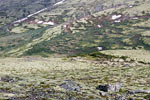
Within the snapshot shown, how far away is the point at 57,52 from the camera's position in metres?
187

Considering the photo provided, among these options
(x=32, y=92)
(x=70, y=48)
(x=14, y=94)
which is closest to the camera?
(x=14, y=94)

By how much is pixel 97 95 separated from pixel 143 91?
28.6ft

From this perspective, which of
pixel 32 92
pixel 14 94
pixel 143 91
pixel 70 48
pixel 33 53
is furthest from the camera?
pixel 70 48

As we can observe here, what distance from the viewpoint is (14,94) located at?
30.5m

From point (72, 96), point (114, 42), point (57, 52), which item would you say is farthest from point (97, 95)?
point (114, 42)

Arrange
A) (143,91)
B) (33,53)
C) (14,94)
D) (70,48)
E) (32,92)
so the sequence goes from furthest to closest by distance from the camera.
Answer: (70,48) < (33,53) < (143,91) < (32,92) < (14,94)

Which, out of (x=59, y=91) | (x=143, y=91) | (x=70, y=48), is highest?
(x=59, y=91)

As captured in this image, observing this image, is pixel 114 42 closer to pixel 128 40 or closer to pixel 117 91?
pixel 128 40

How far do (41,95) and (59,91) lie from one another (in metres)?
3.91

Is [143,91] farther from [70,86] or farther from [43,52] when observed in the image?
[43,52]

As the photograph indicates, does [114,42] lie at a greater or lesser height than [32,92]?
lesser

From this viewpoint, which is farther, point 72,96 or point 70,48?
point 70,48

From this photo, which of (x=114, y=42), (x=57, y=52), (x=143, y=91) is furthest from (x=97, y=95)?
(x=114, y=42)

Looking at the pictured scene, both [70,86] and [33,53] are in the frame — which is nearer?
[70,86]
